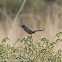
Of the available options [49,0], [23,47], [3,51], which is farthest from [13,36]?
[49,0]

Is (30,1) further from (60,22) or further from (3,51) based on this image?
(3,51)

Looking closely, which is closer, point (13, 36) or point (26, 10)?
point (13, 36)

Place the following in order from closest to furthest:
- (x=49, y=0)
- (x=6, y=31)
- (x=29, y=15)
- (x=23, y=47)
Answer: (x=23, y=47) < (x=6, y=31) < (x=29, y=15) < (x=49, y=0)

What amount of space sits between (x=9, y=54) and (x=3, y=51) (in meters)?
0.12

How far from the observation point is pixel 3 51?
468 cm

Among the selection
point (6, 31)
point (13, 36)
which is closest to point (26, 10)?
point (6, 31)

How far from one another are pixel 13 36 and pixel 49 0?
8721 millimetres

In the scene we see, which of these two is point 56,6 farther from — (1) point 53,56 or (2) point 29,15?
(1) point 53,56

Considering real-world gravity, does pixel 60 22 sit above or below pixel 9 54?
above

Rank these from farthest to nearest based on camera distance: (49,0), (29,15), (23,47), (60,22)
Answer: (49,0), (29,15), (60,22), (23,47)

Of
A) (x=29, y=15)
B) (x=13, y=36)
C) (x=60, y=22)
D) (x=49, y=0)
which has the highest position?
(x=49, y=0)

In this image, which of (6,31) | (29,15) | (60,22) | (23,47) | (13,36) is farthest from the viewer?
(29,15)

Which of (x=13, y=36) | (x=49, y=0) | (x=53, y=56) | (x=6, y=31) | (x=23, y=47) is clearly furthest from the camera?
(x=49, y=0)

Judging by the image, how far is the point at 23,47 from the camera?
5062 millimetres
